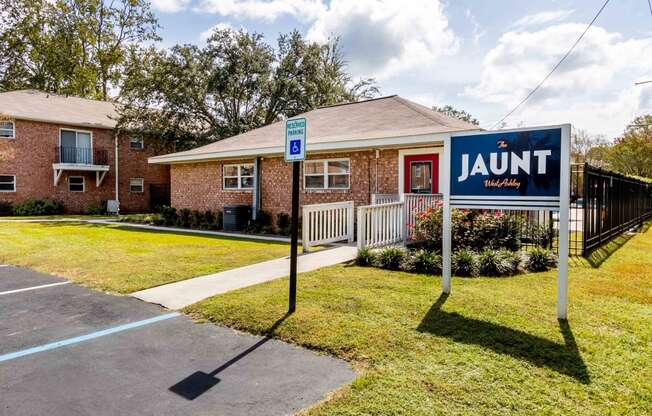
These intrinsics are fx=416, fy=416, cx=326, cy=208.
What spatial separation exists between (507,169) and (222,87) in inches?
895

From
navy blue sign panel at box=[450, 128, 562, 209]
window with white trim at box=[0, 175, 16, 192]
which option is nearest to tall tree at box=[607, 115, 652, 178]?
navy blue sign panel at box=[450, 128, 562, 209]

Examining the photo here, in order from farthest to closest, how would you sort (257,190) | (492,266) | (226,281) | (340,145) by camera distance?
(257,190) → (340,145) → (492,266) → (226,281)

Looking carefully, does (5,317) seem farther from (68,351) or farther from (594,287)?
(594,287)

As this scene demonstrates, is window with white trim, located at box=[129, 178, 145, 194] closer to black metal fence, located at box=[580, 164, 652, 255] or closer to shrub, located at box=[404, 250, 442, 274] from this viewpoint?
shrub, located at box=[404, 250, 442, 274]

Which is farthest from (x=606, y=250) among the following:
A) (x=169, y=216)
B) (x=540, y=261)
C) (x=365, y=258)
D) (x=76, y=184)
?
(x=76, y=184)

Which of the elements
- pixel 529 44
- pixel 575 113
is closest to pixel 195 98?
pixel 529 44

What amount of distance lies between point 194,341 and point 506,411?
113 inches

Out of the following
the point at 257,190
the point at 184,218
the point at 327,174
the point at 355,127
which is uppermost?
the point at 355,127

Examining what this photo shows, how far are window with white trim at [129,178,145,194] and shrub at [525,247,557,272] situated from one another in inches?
1045

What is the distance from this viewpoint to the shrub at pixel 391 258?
7.32 m

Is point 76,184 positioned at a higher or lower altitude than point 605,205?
higher

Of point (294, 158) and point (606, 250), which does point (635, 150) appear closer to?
point (606, 250)

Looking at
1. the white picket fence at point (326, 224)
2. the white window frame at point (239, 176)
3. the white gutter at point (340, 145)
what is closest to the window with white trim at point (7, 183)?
the white gutter at point (340, 145)

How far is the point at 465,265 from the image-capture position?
6816 mm
